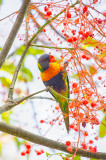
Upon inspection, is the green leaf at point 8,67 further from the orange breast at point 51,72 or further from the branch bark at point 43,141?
the branch bark at point 43,141

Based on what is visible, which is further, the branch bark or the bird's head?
the bird's head

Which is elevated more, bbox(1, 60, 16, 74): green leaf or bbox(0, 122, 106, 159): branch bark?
bbox(1, 60, 16, 74): green leaf

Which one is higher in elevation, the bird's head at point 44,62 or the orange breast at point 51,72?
the bird's head at point 44,62

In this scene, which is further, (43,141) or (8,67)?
(8,67)

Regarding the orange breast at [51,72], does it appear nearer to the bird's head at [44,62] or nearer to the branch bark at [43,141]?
the bird's head at [44,62]

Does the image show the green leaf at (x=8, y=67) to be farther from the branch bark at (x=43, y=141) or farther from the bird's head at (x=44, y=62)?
the branch bark at (x=43, y=141)

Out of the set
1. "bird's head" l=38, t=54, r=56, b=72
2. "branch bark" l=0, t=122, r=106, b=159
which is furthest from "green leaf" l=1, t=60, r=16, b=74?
"branch bark" l=0, t=122, r=106, b=159

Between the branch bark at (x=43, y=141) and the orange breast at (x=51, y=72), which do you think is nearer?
the branch bark at (x=43, y=141)

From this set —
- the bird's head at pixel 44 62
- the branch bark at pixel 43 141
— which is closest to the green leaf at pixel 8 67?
the bird's head at pixel 44 62

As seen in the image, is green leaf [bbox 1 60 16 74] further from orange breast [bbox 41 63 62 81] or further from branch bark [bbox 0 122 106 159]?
branch bark [bbox 0 122 106 159]

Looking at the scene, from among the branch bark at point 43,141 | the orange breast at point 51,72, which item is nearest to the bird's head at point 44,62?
the orange breast at point 51,72

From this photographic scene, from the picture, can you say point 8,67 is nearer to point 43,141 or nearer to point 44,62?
point 44,62

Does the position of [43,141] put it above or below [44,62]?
below

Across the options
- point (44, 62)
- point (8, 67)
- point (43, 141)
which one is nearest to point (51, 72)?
point (44, 62)
